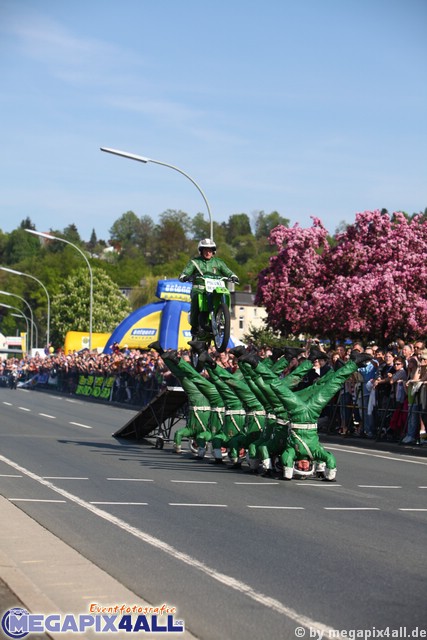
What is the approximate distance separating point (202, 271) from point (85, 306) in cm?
11383

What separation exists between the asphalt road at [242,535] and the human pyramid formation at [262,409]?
15.4 inches

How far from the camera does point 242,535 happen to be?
1098cm

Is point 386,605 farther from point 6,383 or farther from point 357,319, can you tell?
point 6,383

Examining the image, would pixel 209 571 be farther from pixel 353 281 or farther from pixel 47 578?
pixel 353 281

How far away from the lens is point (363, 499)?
14539 mm

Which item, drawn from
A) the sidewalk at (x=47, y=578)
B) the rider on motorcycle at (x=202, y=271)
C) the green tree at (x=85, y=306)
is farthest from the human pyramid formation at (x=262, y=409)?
the green tree at (x=85, y=306)

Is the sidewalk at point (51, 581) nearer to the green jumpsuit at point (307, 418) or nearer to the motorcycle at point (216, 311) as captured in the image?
the green jumpsuit at point (307, 418)

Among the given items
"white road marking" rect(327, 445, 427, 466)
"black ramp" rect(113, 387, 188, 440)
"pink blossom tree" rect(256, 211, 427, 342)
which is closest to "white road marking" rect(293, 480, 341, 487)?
"white road marking" rect(327, 445, 427, 466)

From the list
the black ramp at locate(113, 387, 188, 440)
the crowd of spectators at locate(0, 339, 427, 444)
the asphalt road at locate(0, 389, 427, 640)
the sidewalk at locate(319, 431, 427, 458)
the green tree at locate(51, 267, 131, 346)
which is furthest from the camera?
the green tree at locate(51, 267, 131, 346)

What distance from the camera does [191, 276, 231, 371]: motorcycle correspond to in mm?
18545

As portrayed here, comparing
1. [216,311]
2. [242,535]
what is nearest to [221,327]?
[216,311]

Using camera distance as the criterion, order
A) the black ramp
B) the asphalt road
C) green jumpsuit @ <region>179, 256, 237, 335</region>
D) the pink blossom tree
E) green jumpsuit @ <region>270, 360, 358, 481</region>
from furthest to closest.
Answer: the pink blossom tree, the black ramp, green jumpsuit @ <region>179, 256, 237, 335</region>, green jumpsuit @ <region>270, 360, 358, 481</region>, the asphalt road

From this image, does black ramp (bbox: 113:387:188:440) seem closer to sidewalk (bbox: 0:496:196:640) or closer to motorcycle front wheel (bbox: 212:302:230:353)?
motorcycle front wheel (bbox: 212:302:230:353)

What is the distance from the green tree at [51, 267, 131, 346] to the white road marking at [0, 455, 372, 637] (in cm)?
11828
